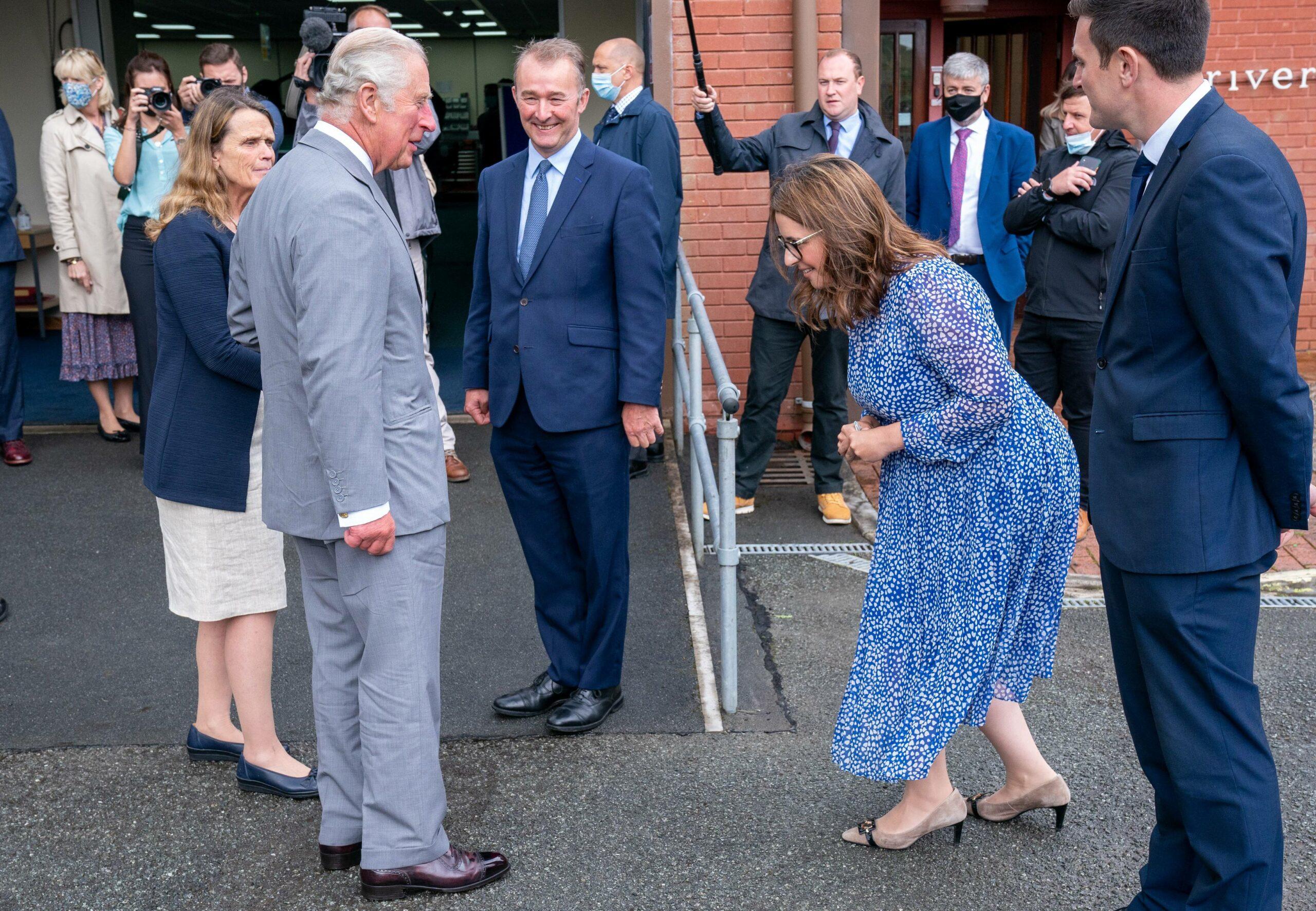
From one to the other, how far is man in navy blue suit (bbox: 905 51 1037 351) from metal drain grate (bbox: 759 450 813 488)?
3.95ft

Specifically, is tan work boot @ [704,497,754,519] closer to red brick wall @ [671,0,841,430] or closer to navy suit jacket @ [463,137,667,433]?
red brick wall @ [671,0,841,430]

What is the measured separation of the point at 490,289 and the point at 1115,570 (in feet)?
6.72

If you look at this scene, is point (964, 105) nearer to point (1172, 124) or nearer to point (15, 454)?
point (1172, 124)

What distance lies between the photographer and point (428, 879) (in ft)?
9.64

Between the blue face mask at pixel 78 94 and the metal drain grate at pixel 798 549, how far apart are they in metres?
4.11

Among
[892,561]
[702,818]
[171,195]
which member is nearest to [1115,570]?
[892,561]

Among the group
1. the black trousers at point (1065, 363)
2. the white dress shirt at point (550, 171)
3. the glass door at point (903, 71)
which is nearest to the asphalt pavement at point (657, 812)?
the black trousers at point (1065, 363)

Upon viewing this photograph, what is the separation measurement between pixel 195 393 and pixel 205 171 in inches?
→ 23.9

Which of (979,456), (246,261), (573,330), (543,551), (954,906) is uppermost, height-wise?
(246,261)

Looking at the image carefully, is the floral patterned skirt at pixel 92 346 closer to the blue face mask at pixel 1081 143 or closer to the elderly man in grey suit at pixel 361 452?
the elderly man in grey suit at pixel 361 452

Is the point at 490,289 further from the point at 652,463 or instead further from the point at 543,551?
the point at 652,463

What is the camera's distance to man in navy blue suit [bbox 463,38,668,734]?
359 cm

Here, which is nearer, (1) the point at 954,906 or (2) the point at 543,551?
(1) the point at 954,906

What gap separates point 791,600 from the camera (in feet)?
15.8
